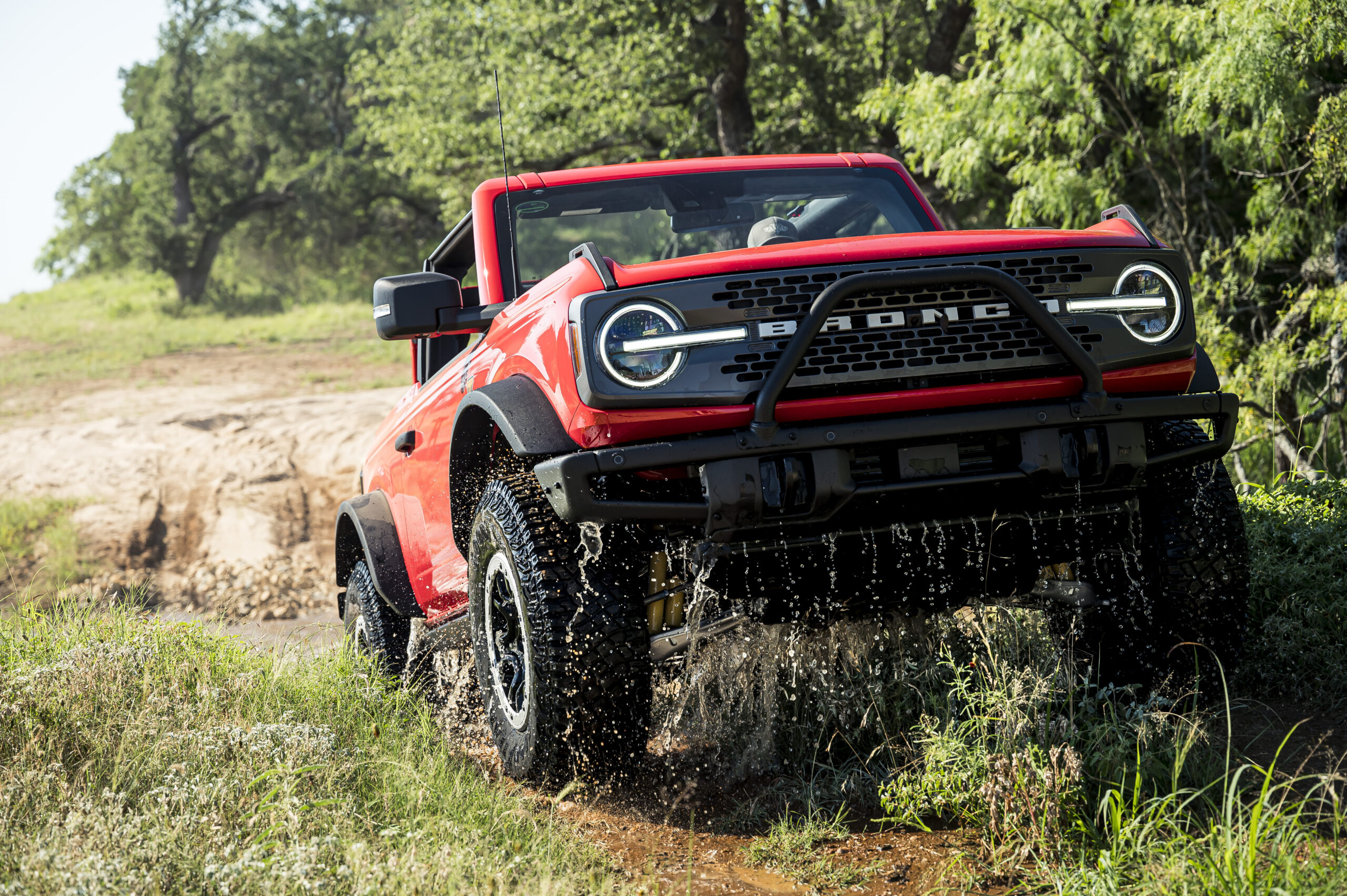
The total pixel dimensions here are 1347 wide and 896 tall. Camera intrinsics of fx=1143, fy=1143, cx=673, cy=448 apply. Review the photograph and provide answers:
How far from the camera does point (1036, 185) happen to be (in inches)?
293

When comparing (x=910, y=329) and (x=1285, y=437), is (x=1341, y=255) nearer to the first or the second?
(x=1285, y=437)

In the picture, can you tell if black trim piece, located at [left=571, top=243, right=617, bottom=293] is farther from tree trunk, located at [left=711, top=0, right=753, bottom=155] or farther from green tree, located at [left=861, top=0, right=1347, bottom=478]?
tree trunk, located at [left=711, top=0, right=753, bottom=155]

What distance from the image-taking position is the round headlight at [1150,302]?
2.83m

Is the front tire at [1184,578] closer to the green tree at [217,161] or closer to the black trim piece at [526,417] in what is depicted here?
the black trim piece at [526,417]

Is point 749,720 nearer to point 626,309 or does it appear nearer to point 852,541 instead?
point 852,541

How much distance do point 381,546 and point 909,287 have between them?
257 centimetres

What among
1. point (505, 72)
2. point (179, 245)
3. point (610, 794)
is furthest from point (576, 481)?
point (179, 245)

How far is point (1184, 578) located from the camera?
3.04m

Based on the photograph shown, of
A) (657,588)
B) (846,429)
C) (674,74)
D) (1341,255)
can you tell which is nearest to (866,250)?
(846,429)

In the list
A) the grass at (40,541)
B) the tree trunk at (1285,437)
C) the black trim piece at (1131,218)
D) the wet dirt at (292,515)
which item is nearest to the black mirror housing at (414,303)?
the wet dirt at (292,515)

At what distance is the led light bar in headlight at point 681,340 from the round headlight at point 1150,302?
100 centimetres

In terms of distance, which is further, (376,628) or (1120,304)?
(376,628)

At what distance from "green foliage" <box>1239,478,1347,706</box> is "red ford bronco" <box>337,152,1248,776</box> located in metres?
0.69

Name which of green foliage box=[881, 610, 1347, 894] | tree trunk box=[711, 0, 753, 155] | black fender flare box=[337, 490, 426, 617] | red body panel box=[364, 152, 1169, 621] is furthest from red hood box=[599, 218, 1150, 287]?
tree trunk box=[711, 0, 753, 155]
